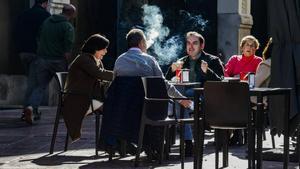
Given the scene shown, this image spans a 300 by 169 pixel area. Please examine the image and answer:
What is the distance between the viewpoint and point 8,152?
8586 millimetres

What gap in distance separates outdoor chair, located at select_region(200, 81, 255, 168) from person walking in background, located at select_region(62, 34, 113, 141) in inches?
81.4

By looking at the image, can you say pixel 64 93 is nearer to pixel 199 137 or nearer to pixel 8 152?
pixel 8 152

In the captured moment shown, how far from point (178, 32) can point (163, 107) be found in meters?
9.07

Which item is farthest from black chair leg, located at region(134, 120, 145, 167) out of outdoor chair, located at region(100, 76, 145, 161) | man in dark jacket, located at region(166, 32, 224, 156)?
man in dark jacket, located at region(166, 32, 224, 156)

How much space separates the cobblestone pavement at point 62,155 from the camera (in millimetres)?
7660

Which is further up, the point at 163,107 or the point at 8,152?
the point at 163,107

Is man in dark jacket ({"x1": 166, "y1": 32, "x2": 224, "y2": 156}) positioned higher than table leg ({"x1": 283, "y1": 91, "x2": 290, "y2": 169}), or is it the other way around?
man in dark jacket ({"x1": 166, "y1": 32, "x2": 224, "y2": 156})

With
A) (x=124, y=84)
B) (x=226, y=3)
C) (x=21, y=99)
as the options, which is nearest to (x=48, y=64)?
(x=21, y=99)

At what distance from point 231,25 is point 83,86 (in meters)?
8.39

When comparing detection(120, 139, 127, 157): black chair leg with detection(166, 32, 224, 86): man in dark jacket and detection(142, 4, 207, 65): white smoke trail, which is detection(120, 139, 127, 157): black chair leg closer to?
detection(166, 32, 224, 86): man in dark jacket

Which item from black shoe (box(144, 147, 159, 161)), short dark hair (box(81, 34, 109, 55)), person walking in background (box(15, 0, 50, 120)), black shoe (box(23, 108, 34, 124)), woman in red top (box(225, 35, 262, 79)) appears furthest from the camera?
person walking in background (box(15, 0, 50, 120))

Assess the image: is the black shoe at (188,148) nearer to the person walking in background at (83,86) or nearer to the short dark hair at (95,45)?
the person walking in background at (83,86)

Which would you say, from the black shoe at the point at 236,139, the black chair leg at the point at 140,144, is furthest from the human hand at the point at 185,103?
the black shoe at the point at 236,139

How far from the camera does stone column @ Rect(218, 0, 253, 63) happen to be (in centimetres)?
1638
